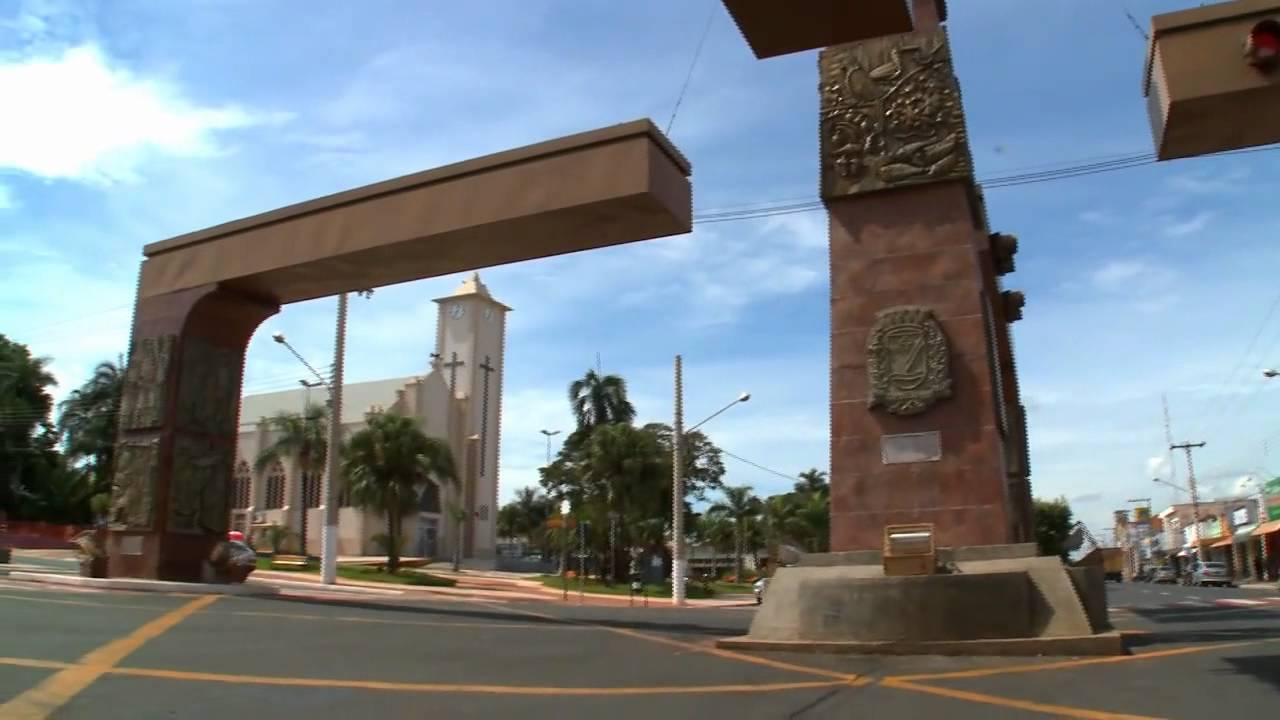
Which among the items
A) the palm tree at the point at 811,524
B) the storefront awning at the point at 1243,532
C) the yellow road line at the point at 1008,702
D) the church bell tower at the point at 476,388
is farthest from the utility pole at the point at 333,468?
the storefront awning at the point at 1243,532

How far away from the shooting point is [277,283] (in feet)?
58.2

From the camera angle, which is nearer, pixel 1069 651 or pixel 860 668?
pixel 860 668

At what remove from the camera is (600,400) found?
6200 cm

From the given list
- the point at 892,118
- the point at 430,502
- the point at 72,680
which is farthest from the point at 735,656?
the point at 430,502

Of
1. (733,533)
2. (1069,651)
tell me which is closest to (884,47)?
(1069,651)

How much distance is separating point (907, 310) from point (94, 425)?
5940cm

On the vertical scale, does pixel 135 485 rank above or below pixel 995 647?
above

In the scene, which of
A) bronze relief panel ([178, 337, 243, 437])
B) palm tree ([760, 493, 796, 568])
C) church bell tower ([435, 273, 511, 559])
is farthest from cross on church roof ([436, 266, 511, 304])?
bronze relief panel ([178, 337, 243, 437])

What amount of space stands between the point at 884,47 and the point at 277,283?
11.7m

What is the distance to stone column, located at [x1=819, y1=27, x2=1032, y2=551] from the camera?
1428cm

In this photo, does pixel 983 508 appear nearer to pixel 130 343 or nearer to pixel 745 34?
pixel 745 34

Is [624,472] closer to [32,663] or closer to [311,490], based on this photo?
[311,490]

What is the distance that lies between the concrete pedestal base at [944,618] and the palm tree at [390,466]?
31.4m

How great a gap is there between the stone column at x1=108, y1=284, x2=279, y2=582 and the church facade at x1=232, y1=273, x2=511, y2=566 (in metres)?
38.5
